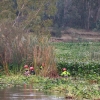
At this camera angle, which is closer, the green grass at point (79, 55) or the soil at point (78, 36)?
the green grass at point (79, 55)

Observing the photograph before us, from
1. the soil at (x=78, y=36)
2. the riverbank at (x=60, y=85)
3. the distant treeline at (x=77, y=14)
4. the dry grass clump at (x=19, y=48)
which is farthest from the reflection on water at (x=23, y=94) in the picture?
the distant treeline at (x=77, y=14)

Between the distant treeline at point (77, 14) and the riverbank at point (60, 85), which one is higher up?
the riverbank at point (60, 85)

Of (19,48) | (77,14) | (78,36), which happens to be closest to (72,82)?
(19,48)

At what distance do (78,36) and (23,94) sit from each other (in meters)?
42.5

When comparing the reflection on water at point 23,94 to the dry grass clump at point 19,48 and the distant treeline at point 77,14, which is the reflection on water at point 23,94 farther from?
the distant treeline at point 77,14

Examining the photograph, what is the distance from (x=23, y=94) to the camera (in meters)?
13.8

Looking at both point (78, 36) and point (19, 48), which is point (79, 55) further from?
point (78, 36)

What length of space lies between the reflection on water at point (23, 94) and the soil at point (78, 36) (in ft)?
125

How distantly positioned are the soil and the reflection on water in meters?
38.2

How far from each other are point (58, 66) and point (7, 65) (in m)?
2.21

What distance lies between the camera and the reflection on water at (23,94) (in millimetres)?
12980

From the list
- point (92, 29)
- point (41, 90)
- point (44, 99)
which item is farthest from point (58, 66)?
point (92, 29)

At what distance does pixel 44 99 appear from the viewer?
12.8 meters

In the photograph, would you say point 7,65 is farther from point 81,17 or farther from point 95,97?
point 81,17
